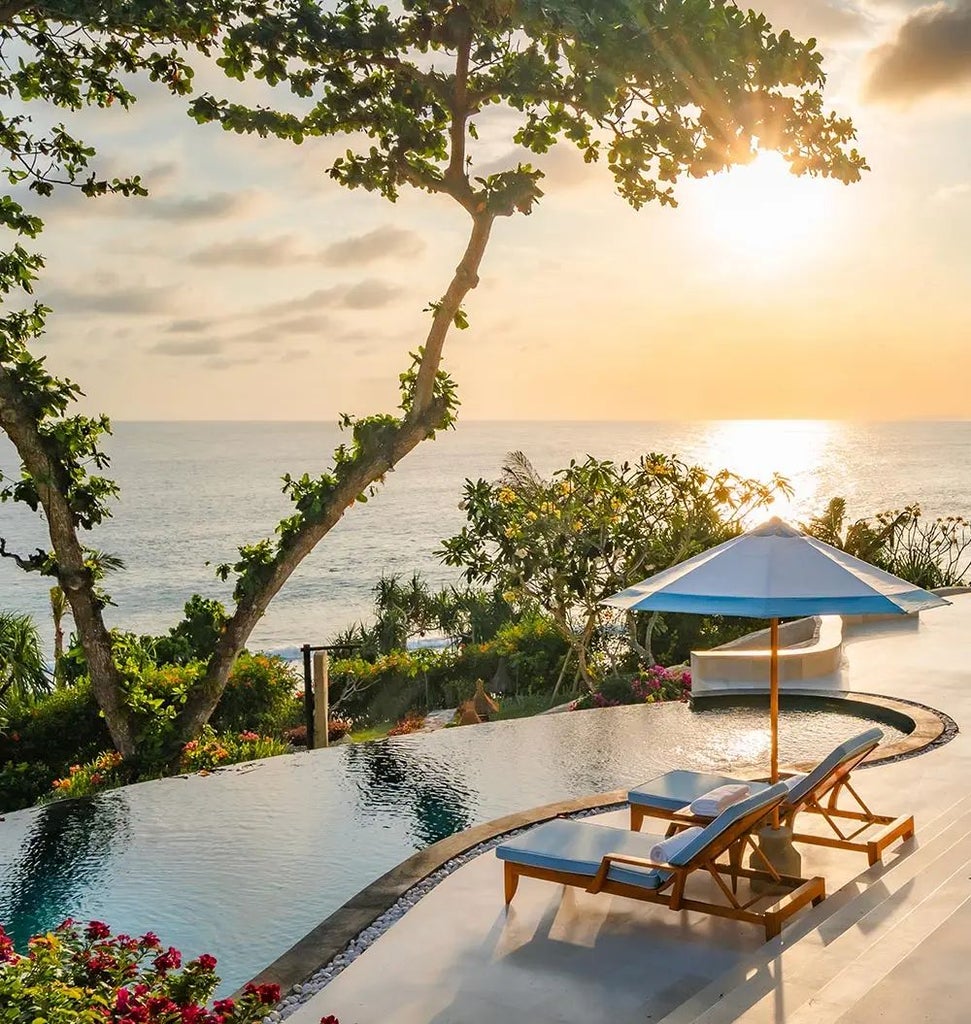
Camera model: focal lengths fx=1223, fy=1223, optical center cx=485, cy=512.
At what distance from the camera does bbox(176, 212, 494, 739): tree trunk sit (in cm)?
1415

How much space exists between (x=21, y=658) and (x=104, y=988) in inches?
606

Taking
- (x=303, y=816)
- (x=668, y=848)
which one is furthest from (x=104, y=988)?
(x=303, y=816)

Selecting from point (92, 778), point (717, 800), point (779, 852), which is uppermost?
point (717, 800)

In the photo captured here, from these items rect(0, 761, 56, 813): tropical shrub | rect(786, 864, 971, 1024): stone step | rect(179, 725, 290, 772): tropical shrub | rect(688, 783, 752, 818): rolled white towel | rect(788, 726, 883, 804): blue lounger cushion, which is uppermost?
rect(788, 726, 883, 804): blue lounger cushion

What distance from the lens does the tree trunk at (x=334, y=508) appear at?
557 inches

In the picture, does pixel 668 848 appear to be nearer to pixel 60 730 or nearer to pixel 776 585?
pixel 776 585

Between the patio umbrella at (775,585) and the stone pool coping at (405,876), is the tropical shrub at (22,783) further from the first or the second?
the patio umbrella at (775,585)

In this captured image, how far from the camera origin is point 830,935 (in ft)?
19.4

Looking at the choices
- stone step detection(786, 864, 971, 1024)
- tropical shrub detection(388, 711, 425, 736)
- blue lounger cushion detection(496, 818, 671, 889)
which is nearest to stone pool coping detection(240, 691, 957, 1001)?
blue lounger cushion detection(496, 818, 671, 889)

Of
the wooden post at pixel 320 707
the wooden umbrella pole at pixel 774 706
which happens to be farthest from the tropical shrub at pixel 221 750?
the wooden umbrella pole at pixel 774 706

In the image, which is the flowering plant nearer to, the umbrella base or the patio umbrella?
the umbrella base

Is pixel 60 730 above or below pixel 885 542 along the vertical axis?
below

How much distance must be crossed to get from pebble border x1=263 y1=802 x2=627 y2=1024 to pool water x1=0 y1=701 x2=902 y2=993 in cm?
56

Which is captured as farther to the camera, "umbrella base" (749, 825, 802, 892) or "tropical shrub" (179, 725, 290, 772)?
"tropical shrub" (179, 725, 290, 772)
